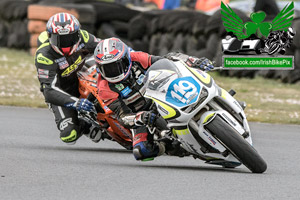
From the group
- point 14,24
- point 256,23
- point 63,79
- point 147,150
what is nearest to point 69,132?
point 63,79

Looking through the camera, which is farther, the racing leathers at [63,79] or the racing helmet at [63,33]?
the racing leathers at [63,79]

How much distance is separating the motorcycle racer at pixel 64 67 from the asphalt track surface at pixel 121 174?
Result: 0.25 metres

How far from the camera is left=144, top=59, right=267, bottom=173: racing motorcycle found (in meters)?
6.17

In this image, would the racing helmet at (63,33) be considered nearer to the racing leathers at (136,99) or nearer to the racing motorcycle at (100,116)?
the racing motorcycle at (100,116)

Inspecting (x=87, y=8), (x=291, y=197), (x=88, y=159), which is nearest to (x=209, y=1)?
(x=87, y=8)

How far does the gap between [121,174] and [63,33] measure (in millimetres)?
2587

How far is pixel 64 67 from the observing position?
28.5ft

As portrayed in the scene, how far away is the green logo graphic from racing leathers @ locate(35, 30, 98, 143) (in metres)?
5.66

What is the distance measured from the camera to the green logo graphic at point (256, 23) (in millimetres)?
14344

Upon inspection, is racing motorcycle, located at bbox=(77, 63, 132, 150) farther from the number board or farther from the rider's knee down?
the number board

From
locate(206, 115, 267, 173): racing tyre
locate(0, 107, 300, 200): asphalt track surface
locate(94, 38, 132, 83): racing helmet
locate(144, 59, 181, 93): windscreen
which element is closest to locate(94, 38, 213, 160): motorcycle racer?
locate(94, 38, 132, 83): racing helmet

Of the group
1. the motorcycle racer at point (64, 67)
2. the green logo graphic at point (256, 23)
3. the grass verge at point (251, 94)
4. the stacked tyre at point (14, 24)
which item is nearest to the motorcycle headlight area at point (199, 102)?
the motorcycle racer at point (64, 67)

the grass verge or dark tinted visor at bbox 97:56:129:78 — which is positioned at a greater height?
dark tinted visor at bbox 97:56:129:78

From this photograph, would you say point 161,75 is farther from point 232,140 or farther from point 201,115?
point 232,140
